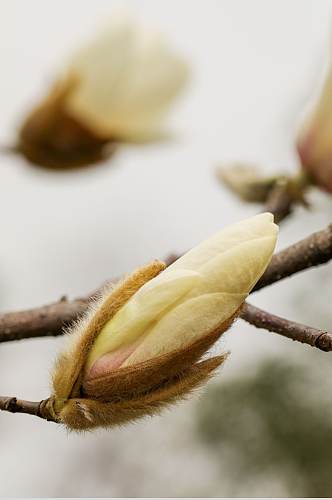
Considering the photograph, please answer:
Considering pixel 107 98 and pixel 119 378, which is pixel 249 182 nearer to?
pixel 107 98

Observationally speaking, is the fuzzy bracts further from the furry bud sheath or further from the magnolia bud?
the magnolia bud

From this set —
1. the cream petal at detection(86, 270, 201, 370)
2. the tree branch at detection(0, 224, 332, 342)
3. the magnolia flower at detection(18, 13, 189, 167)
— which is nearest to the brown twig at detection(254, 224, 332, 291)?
the tree branch at detection(0, 224, 332, 342)

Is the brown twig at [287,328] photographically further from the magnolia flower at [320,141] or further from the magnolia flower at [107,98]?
the magnolia flower at [107,98]

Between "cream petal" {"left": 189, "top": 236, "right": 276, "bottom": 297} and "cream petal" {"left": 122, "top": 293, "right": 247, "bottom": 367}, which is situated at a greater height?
"cream petal" {"left": 189, "top": 236, "right": 276, "bottom": 297}

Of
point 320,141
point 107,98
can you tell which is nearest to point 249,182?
point 320,141

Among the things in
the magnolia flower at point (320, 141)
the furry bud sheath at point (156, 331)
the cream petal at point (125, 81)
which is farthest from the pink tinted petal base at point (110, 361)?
the cream petal at point (125, 81)
